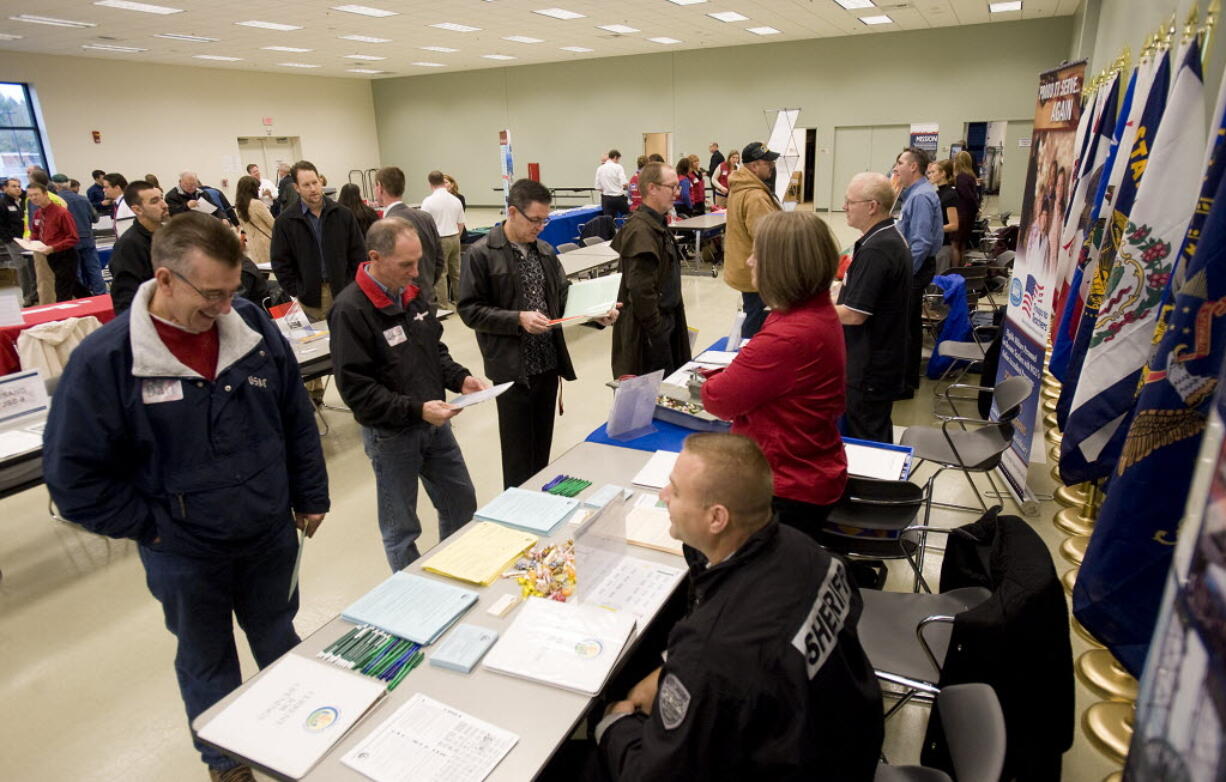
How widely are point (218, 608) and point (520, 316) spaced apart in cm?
154

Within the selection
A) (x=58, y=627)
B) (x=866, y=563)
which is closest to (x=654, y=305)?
(x=866, y=563)

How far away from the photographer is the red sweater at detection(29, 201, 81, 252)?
294 inches

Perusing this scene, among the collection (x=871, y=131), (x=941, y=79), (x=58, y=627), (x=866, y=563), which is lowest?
(x=58, y=627)

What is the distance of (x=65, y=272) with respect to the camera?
791 centimetres

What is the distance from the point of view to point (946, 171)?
7.56 m

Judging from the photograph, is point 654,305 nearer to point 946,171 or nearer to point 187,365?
point 187,365

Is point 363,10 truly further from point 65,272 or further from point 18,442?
point 18,442

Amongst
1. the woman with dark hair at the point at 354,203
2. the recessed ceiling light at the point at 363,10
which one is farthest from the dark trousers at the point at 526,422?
the recessed ceiling light at the point at 363,10

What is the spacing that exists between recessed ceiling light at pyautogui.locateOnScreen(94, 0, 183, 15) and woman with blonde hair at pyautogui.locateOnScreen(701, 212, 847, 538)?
36.3ft

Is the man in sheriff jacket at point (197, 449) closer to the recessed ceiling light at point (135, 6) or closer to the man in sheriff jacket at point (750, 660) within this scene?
the man in sheriff jacket at point (750, 660)

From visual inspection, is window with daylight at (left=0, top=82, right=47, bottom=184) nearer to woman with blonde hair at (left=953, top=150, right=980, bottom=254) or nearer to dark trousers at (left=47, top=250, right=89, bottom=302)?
dark trousers at (left=47, top=250, right=89, bottom=302)

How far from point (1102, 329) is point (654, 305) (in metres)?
1.90

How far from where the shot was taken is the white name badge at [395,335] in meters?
2.41

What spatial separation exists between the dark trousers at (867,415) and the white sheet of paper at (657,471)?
1.28 meters
